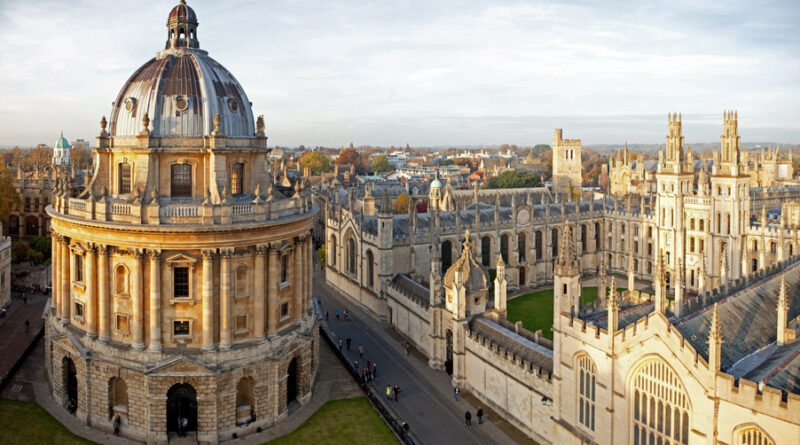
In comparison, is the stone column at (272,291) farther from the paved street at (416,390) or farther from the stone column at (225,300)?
the paved street at (416,390)

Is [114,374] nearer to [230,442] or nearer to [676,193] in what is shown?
[230,442]

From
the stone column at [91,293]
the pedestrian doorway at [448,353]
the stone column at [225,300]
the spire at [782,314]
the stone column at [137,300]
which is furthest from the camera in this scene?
the pedestrian doorway at [448,353]

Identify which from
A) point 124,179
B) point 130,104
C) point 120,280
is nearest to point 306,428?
point 120,280

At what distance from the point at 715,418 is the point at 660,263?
6613 millimetres

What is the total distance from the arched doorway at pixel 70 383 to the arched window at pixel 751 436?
3155cm

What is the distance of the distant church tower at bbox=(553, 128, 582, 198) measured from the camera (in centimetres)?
12538

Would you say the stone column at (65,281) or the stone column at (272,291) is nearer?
the stone column at (272,291)

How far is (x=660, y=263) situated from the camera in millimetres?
25719

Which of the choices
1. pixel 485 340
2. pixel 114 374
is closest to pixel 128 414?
pixel 114 374

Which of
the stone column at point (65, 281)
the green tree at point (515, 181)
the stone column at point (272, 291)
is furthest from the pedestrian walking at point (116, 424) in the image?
the green tree at point (515, 181)

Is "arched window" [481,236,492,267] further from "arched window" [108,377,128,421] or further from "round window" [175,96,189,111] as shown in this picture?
"arched window" [108,377,128,421]

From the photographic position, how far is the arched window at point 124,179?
33406mm

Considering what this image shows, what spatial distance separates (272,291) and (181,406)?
7.24m

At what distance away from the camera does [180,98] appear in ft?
108
